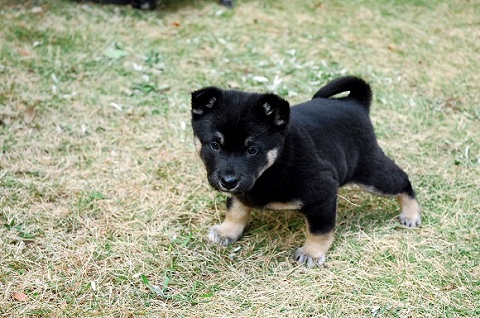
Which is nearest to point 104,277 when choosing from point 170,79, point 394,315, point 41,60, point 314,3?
point 394,315

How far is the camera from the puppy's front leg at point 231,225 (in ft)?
15.3

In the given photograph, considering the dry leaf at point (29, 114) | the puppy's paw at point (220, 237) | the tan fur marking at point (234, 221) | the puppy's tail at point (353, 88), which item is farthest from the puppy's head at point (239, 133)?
the dry leaf at point (29, 114)

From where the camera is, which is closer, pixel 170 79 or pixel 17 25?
pixel 170 79

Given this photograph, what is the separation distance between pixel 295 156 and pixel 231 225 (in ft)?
2.98

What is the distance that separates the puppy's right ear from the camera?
3926mm

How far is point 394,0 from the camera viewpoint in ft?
33.6

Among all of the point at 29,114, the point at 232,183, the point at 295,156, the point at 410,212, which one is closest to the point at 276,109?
the point at 295,156

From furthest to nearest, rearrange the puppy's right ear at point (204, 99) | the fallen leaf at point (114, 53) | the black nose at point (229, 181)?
the fallen leaf at point (114, 53)
the puppy's right ear at point (204, 99)
the black nose at point (229, 181)

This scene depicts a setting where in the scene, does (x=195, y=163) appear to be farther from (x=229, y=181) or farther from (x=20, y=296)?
(x=20, y=296)

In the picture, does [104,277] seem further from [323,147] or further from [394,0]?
[394,0]

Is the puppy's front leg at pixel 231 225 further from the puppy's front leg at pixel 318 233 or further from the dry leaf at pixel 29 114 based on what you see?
the dry leaf at pixel 29 114

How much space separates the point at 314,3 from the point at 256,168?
6.68 m

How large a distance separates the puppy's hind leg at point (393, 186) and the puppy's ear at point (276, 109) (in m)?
1.08

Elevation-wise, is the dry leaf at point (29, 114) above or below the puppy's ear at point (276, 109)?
below
